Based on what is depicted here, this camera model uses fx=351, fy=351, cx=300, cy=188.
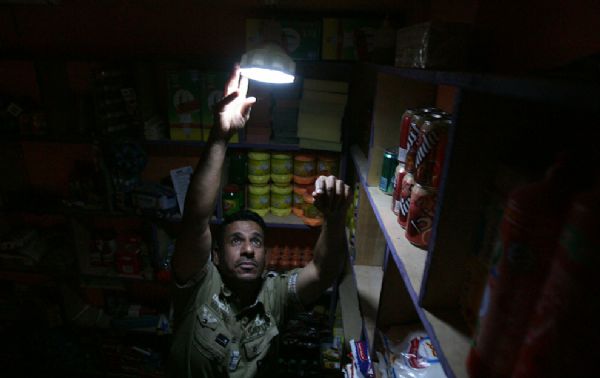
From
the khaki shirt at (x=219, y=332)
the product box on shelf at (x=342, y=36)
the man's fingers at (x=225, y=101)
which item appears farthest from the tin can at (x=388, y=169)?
the product box on shelf at (x=342, y=36)

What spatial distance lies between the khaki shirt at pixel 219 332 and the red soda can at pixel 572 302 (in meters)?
1.70

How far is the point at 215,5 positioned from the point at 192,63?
0.46m

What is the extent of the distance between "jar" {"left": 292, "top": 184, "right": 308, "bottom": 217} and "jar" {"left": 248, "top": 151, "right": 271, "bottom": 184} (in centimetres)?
23

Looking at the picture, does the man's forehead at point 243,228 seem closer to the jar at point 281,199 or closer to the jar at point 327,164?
the jar at point 281,199

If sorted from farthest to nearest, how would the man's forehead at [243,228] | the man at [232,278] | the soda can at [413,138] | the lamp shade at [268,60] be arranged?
the man's forehead at [243,228] → the man at [232,278] → the lamp shade at [268,60] → the soda can at [413,138]

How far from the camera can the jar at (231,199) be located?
8.27ft

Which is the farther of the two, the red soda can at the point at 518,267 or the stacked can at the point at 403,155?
the stacked can at the point at 403,155

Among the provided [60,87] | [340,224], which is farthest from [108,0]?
[340,224]

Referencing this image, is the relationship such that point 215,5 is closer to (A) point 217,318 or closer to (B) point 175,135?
(B) point 175,135

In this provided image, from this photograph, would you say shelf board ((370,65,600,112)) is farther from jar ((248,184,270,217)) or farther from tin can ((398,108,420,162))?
jar ((248,184,270,217))

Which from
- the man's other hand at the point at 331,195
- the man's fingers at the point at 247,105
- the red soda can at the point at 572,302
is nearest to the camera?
the red soda can at the point at 572,302

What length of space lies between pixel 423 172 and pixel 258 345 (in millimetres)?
1471

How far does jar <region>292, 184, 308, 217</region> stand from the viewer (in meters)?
2.60

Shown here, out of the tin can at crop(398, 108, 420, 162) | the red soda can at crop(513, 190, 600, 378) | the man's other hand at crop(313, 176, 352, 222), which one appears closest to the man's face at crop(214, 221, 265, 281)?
the man's other hand at crop(313, 176, 352, 222)
